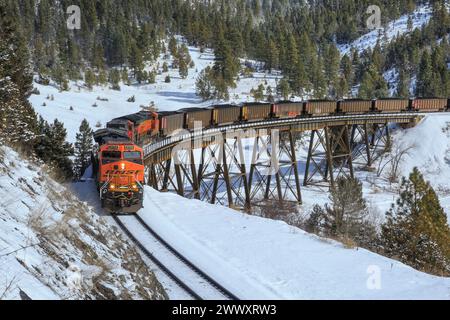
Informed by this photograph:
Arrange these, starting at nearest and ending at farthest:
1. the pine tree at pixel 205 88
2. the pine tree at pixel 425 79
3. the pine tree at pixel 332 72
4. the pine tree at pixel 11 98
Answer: the pine tree at pixel 11 98
the pine tree at pixel 205 88
the pine tree at pixel 425 79
the pine tree at pixel 332 72

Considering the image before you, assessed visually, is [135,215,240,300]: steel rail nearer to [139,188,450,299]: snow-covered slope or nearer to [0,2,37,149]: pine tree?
[139,188,450,299]: snow-covered slope

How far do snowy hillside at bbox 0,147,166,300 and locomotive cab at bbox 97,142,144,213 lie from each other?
4263 mm

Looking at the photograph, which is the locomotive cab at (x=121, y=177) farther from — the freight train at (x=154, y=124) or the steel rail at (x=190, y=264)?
the steel rail at (x=190, y=264)

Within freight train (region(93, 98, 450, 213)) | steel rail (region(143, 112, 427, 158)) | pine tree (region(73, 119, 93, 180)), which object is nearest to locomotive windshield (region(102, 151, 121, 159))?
freight train (region(93, 98, 450, 213))

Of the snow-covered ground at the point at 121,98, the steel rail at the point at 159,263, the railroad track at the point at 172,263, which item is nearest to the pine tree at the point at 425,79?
the snow-covered ground at the point at 121,98

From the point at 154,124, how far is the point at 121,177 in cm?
1041

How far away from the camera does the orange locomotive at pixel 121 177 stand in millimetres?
19938

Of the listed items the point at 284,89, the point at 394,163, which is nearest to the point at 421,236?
the point at 394,163

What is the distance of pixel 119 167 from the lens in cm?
2036

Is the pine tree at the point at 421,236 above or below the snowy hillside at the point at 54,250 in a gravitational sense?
below

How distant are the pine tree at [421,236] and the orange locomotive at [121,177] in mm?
11192

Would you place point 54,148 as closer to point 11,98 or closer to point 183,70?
point 11,98

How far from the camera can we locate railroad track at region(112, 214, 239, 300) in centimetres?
1278

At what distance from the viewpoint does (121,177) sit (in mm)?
20312
